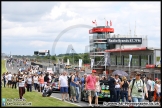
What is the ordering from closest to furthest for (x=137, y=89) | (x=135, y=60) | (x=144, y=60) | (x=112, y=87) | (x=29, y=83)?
(x=137, y=89) → (x=112, y=87) → (x=29, y=83) → (x=144, y=60) → (x=135, y=60)

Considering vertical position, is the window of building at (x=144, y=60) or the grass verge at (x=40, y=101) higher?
the window of building at (x=144, y=60)

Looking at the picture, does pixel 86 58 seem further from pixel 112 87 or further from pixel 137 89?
pixel 137 89

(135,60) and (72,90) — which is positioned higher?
(135,60)

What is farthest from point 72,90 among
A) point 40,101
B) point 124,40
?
point 124,40

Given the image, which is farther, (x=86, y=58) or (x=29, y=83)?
(x=86, y=58)

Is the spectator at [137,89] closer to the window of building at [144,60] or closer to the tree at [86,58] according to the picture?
the window of building at [144,60]

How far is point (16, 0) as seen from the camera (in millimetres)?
13914

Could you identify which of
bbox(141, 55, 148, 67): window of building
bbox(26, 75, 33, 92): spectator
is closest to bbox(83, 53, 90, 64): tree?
bbox(141, 55, 148, 67): window of building

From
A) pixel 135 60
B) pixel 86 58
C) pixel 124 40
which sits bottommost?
pixel 135 60

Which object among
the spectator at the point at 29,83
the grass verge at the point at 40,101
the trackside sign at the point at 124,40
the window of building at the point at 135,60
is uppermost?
the trackside sign at the point at 124,40

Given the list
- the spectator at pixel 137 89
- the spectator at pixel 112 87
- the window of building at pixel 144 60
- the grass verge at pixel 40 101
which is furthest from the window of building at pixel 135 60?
the spectator at pixel 137 89

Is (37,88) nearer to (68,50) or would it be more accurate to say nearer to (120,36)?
(68,50)

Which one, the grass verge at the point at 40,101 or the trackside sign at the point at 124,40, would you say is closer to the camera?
the grass verge at the point at 40,101

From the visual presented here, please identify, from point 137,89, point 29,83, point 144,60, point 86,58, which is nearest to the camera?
point 137,89
